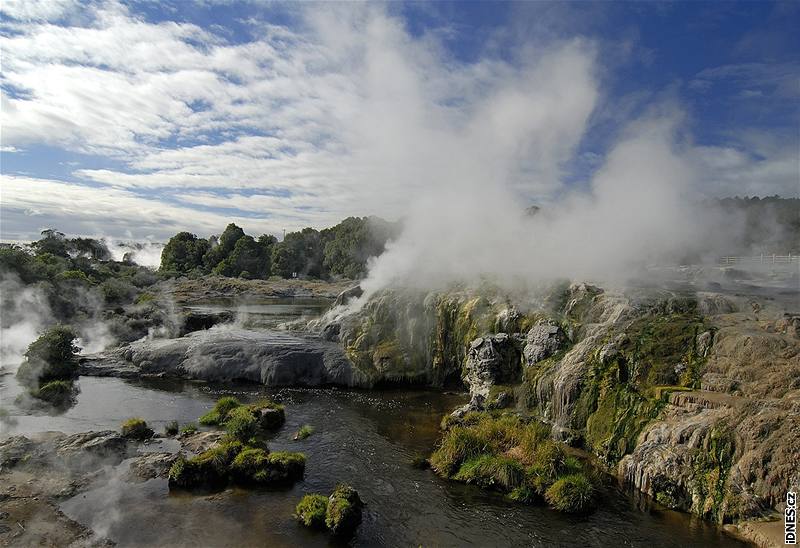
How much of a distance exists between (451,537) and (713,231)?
131ft

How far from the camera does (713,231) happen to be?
41875 mm

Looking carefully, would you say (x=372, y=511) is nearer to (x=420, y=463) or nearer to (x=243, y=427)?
(x=420, y=463)

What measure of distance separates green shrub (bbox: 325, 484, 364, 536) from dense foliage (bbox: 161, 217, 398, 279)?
9133 centimetres

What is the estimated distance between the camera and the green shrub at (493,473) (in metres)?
15.4

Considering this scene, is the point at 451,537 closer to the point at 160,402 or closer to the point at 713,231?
the point at 160,402

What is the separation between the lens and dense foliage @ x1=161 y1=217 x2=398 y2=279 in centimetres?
10994

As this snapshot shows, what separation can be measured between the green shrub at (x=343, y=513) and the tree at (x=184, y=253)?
114 meters

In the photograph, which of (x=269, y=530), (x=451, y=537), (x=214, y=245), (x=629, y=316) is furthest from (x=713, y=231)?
(x=214, y=245)

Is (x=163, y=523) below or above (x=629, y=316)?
below

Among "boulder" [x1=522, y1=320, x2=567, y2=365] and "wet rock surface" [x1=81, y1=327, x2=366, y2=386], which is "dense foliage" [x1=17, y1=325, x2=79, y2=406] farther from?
"boulder" [x1=522, y1=320, x2=567, y2=365]

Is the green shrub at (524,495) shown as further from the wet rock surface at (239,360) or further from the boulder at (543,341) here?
the wet rock surface at (239,360)

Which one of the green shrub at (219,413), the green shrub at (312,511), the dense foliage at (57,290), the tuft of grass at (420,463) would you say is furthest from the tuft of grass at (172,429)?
the dense foliage at (57,290)

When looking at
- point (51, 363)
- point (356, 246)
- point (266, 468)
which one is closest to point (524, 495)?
point (266, 468)

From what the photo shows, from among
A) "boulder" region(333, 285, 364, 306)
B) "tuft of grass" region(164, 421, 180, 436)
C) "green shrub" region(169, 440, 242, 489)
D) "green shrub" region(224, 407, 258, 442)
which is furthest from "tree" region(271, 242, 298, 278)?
"green shrub" region(169, 440, 242, 489)
